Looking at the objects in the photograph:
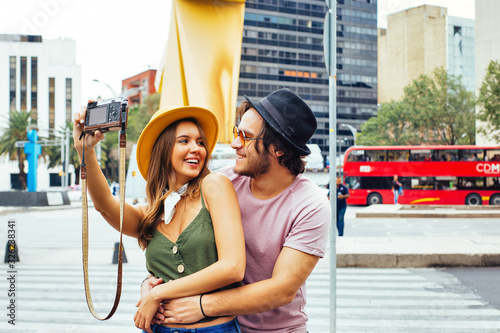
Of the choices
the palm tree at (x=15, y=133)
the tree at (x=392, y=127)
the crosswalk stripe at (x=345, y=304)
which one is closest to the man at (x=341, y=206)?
the crosswalk stripe at (x=345, y=304)

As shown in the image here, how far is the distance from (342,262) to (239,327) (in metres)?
7.90

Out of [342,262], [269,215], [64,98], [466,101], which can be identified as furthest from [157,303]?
[64,98]

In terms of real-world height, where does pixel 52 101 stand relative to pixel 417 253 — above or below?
above

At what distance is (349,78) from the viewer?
91.1m

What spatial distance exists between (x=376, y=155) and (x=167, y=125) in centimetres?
2740

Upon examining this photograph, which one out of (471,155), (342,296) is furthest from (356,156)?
(342,296)

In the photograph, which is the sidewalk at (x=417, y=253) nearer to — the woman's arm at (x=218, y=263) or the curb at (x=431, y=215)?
the woman's arm at (x=218, y=263)

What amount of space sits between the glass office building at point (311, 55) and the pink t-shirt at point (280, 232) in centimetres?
7084

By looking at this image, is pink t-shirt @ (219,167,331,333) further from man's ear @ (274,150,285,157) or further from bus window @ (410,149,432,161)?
bus window @ (410,149,432,161)

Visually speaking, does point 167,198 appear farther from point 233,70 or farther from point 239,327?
point 233,70

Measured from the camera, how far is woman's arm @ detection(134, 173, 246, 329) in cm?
170

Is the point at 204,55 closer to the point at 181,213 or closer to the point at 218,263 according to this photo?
the point at 181,213

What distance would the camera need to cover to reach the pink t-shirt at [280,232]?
72.2 inches

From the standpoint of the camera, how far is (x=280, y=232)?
1.87 meters
